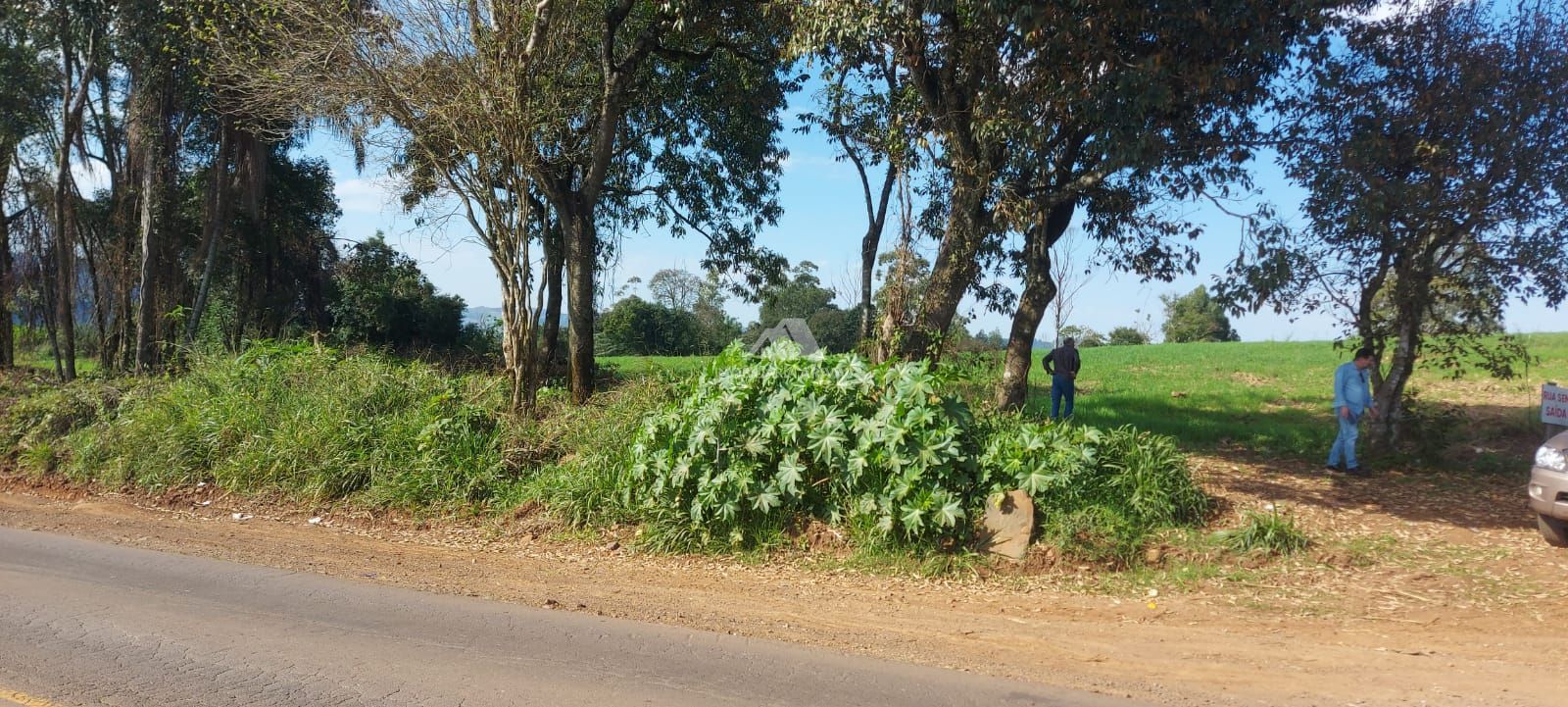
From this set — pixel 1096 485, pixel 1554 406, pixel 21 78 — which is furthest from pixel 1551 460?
pixel 21 78

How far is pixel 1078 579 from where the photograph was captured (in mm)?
7332

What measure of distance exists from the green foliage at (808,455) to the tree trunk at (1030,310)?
14.4 feet

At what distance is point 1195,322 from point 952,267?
56897 millimetres

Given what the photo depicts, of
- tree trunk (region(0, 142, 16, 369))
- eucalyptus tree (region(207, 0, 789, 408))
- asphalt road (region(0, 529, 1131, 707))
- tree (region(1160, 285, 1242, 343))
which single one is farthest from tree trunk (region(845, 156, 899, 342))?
tree (region(1160, 285, 1242, 343))

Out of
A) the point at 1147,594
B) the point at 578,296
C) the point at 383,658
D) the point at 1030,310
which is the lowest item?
the point at 1147,594

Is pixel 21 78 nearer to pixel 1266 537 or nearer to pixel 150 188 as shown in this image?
pixel 150 188

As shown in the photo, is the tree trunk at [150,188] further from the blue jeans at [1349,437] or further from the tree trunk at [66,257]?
the blue jeans at [1349,437]

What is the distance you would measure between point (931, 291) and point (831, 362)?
11.0 ft

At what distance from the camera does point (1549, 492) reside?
719 cm

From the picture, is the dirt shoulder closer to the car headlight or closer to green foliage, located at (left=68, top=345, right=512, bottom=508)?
green foliage, located at (left=68, top=345, right=512, bottom=508)

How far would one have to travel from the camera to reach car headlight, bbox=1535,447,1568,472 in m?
7.17

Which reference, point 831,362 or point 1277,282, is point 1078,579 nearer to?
point 831,362

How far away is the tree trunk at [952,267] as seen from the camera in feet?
37.0

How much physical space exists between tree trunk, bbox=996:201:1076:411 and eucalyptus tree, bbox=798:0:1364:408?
0.8 inches
